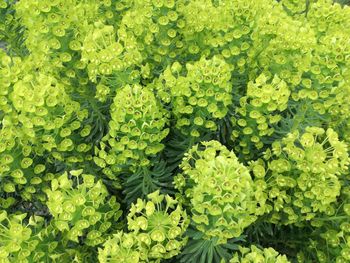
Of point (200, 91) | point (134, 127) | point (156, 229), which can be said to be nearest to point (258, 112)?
point (200, 91)

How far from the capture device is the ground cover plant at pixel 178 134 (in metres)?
1.80

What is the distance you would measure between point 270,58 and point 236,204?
1045 mm

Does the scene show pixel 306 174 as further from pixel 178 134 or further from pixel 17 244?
pixel 17 244

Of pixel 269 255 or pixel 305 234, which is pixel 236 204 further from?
pixel 305 234

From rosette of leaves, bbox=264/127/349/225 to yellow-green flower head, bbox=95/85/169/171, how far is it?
540mm

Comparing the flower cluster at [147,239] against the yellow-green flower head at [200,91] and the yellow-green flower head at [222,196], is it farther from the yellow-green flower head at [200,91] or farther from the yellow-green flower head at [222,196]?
the yellow-green flower head at [200,91]

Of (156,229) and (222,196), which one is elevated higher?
(222,196)

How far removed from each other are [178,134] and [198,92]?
0.42 metres

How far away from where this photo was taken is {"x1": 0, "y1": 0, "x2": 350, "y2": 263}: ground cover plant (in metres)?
1.80

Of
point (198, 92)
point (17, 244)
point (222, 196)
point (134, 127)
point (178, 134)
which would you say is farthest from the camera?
point (178, 134)

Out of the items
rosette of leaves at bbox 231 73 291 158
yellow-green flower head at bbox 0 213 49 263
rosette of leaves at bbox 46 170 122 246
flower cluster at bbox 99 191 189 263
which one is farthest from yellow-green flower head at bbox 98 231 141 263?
rosette of leaves at bbox 231 73 291 158

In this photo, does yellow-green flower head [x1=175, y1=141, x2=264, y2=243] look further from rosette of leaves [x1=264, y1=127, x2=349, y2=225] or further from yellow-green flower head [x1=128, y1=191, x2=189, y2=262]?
rosette of leaves [x1=264, y1=127, x2=349, y2=225]

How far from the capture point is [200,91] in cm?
204

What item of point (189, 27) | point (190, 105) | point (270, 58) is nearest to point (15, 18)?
point (189, 27)
